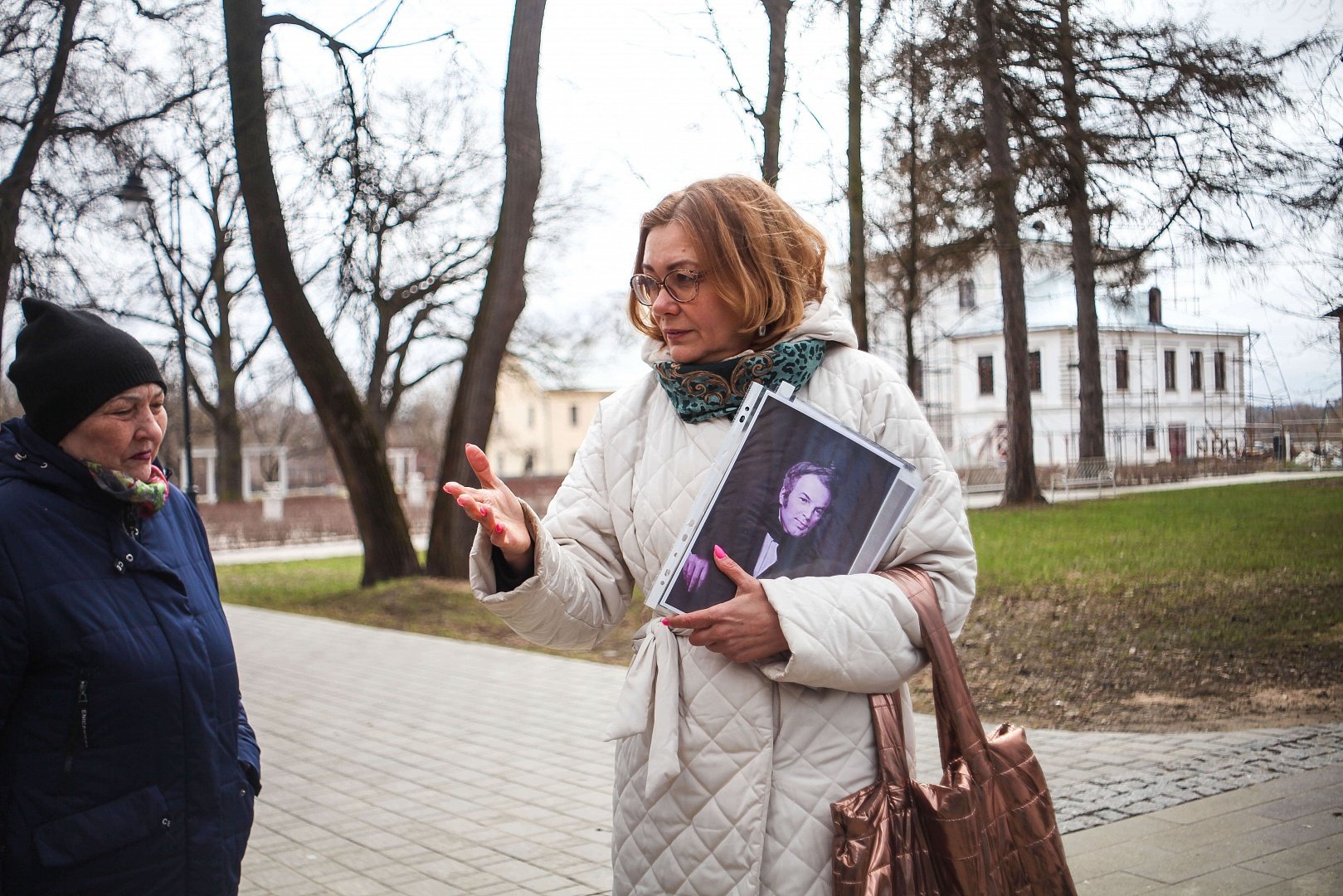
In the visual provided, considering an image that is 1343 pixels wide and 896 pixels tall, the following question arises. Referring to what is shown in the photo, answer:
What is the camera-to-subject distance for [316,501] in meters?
34.6

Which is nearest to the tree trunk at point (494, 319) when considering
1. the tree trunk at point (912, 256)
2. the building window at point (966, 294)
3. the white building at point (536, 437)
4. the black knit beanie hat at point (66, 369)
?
the tree trunk at point (912, 256)

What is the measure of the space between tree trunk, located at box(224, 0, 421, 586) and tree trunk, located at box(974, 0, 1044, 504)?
16.8ft

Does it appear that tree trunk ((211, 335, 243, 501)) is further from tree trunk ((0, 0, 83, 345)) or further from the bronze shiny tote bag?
the bronze shiny tote bag

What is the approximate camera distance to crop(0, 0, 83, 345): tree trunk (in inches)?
272

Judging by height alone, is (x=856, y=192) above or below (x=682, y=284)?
above

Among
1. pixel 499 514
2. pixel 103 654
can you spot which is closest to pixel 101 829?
pixel 103 654

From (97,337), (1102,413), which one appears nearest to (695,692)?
(97,337)

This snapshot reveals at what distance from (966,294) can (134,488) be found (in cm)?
524

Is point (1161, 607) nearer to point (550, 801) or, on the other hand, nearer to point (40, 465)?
point (550, 801)

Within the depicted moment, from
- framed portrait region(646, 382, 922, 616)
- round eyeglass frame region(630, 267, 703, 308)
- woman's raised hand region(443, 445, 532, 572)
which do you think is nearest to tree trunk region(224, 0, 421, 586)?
round eyeglass frame region(630, 267, 703, 308)

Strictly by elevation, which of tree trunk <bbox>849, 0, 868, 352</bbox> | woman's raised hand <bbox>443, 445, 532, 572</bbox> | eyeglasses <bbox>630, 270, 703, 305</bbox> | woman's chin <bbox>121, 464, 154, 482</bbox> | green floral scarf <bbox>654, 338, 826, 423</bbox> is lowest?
woman's raised hand <bbox>443, 445, 532, 572</bbox>

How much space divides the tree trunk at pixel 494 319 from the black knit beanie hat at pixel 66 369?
23.0 feet

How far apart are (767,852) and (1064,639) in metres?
5.55

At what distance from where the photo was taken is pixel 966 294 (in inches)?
262
